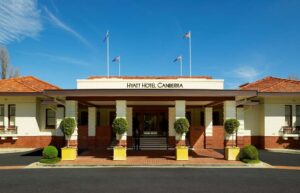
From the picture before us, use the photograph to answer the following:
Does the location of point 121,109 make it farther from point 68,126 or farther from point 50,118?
point 50,118

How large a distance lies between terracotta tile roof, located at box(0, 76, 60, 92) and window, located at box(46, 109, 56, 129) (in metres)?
1.86

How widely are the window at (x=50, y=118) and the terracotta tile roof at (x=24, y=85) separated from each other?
1860 millimetres

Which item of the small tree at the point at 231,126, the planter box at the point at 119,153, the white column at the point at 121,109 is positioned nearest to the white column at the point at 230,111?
the small tree at the point at 231,126

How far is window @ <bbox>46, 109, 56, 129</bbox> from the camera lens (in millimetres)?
26397

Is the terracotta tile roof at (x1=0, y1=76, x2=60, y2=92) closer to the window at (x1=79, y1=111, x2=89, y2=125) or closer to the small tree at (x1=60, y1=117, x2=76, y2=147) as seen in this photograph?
the window at (x1=79, y1=111, x2=89, y2=125)

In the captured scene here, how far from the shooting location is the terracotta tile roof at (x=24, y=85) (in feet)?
85.2

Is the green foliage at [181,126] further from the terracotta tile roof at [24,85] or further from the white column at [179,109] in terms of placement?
the terracotta tile roof at [24,85]

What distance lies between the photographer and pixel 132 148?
82.6ft

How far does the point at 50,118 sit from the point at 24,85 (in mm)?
3418

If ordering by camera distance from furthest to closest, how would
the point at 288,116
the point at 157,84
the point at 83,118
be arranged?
1. the point at 83,118
2. the point at 288,116
3. the point at 157,84

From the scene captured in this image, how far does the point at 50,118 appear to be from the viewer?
2650 centimetres

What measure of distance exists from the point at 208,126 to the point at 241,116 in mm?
2608
